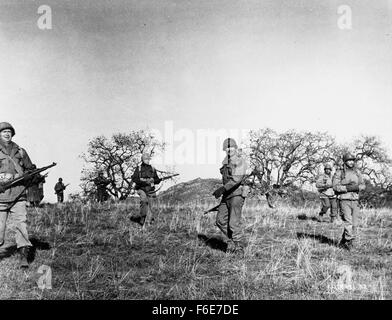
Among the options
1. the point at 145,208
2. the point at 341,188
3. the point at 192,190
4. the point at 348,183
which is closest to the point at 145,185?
the point at 145,208

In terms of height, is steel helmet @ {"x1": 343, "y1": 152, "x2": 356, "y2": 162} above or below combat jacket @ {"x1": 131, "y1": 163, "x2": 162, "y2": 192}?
above

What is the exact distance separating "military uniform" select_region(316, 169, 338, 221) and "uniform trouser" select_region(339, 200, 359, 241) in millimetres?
4467

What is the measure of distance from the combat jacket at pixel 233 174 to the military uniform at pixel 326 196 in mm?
6095

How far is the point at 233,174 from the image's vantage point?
6.73m

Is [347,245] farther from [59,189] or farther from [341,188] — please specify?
[59,189]

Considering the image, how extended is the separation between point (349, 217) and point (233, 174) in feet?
8.08

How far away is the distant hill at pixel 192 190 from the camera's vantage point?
110 ft

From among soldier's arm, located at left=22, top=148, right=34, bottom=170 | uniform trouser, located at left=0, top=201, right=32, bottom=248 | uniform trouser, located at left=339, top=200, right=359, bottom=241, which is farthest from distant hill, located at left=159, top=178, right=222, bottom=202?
uniform trouser, located at left=0, top=201, right=32, bottom=248

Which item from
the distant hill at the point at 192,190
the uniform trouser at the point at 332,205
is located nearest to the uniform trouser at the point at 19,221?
the uniform trouser at the point at 332,205

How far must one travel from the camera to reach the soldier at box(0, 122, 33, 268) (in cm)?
569

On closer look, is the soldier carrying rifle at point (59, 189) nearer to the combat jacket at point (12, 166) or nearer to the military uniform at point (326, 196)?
the military uniform at point (326, 196)

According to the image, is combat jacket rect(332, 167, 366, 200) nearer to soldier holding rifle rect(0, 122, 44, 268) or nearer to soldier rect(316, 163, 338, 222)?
soldier rect(316, 163, 338, 222)
